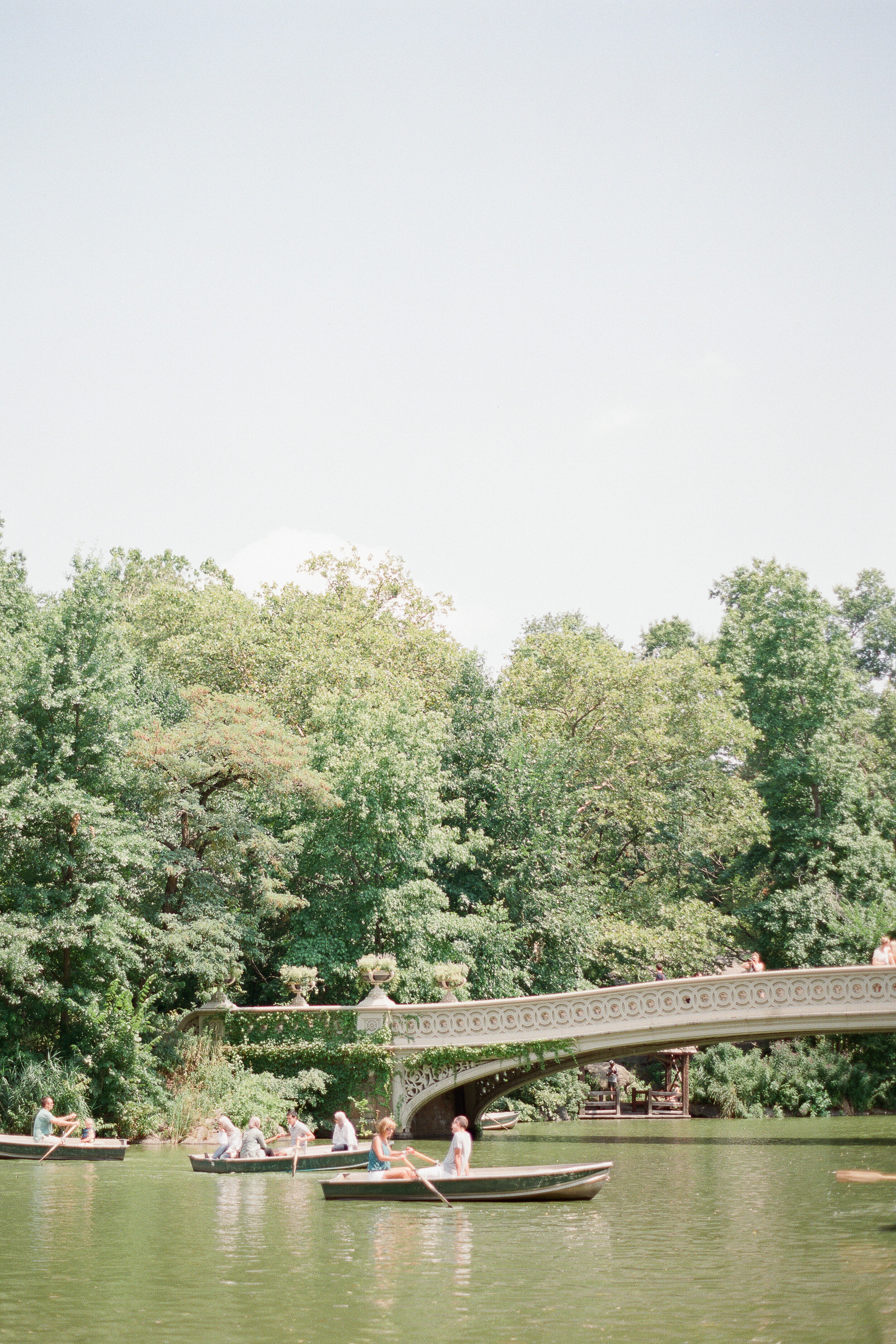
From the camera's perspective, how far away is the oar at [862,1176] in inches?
744

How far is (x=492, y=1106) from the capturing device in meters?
37.8

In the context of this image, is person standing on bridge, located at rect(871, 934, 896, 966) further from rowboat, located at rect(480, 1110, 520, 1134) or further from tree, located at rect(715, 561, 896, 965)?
tree, located at rect(715, 561, 896, 965)

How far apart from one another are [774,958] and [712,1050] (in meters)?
4.36

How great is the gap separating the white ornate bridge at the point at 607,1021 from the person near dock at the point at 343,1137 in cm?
519

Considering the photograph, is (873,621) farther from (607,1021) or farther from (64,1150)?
(64,1150)

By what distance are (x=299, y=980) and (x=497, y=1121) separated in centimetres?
692

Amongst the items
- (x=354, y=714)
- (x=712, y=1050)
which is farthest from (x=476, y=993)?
(x=712, y=1050)

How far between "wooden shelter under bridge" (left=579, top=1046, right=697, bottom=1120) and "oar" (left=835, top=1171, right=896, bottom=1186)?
20.6m

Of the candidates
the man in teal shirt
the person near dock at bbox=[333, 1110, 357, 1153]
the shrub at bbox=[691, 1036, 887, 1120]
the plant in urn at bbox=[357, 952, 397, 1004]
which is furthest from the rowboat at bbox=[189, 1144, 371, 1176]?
the shrub at bbox=[691, 1036, 887, 1120]

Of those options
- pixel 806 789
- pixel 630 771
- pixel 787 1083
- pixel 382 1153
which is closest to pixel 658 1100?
pixel 787 1083

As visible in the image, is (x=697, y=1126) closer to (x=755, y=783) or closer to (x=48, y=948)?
(x=755, y=783)

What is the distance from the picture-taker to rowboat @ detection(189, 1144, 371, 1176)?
22.0 metres

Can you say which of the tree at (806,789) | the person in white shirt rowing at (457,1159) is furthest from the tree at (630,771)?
the person in white shirt rowing at (457,1159)

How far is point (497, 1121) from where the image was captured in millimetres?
33219
